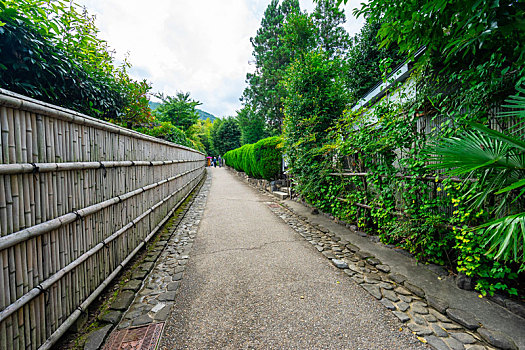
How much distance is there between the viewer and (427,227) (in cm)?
282

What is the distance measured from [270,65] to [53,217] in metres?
23.7

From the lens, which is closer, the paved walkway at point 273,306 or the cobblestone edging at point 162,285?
the paved walkway at point 273,306

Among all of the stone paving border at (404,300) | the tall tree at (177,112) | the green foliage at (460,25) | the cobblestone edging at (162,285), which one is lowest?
the cobblestone edging at (162,285)

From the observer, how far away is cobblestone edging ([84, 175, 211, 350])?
2.09m

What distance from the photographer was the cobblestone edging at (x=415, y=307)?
1808mm

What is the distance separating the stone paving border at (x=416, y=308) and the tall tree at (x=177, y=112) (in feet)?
51.9

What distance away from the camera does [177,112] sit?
1675 centimetres

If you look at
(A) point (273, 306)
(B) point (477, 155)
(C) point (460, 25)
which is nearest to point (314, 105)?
(C) point (460, 25)

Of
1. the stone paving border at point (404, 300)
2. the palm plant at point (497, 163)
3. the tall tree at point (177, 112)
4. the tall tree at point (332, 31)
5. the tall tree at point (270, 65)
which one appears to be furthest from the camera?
the tall tree at point (270, 65)

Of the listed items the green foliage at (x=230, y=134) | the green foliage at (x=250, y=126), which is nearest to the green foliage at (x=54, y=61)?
the green foliage at (x=250, y=126)

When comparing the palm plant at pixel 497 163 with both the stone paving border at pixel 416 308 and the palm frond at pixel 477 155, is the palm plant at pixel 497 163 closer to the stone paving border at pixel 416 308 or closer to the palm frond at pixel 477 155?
the palm frond at pixel 477 155

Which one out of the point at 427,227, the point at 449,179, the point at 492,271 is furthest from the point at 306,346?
the point at 449,179

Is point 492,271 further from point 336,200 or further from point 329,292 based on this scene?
point 336,200

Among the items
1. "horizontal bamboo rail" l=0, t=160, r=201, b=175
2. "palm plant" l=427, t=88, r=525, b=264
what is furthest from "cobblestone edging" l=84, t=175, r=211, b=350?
"palm plant" l=427, t=88, r=525, b=264
